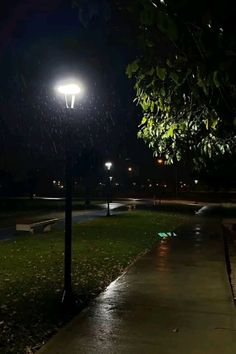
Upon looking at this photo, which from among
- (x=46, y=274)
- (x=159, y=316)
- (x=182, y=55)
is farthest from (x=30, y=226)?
(x=182, y=55)

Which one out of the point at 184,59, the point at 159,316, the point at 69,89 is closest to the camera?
the point at 184,59

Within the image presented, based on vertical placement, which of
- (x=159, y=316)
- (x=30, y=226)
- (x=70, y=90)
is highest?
(x=70, y=90)

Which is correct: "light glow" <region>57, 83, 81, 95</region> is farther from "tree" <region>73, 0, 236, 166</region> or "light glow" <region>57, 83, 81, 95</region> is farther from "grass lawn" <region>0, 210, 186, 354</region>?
"grass lawn" <region>0, 210, 186, 354</region>

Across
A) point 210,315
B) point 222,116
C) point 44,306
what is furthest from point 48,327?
point 222,116

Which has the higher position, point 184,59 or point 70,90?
point 70,90

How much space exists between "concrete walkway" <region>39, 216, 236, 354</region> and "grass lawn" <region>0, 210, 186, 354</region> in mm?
418

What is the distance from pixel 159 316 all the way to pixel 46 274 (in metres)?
4.47

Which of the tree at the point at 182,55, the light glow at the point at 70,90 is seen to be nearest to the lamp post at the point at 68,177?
the light glow at the point at 70,90

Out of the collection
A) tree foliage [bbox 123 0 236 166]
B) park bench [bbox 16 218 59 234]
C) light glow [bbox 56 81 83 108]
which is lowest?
park bench [bbox 16 218 59 234]

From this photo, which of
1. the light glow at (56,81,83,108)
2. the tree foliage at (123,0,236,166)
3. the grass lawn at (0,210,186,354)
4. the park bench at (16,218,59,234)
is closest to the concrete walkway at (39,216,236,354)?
the grass lawn at (0,210,186,354)

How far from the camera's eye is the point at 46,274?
1090 centimetres

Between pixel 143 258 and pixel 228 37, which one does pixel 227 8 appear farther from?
pixel 143 258

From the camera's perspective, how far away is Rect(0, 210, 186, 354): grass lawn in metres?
6.66

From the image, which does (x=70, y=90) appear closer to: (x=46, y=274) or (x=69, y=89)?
(x=69, y=89)
